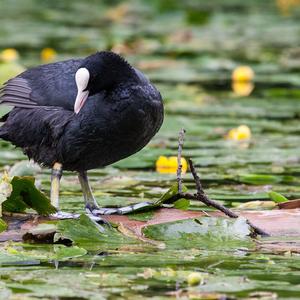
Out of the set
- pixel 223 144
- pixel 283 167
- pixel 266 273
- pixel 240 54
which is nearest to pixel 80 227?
pixel 266 273

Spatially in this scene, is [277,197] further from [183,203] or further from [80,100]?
[80,100]

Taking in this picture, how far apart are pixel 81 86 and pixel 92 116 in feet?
0.68

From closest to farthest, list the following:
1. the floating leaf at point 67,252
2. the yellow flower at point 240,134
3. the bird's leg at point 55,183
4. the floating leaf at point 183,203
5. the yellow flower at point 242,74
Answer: the floating leaf at point 67,252, the floating leaf at point 183,203, the bird's leg at point 55,183, the yellow flower at point 240,134, the yellow flower at point 242,74

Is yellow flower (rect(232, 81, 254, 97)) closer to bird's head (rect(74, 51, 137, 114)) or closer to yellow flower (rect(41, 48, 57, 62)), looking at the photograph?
yellow flower (rect(41, 48, 57, 62))

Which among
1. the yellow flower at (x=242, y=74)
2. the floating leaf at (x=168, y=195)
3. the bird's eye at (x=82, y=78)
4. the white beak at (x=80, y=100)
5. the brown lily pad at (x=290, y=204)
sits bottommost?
the brown lily pad at (x=290, y=204)

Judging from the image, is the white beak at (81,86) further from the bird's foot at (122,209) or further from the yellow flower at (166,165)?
the yellow flower at (166,165)

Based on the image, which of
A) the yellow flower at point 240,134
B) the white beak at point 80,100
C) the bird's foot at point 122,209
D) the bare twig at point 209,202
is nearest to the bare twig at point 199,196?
the bare twig at point 209,202

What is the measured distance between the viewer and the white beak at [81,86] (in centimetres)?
605

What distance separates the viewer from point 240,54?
1469 cm

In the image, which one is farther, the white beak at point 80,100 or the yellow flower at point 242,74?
the yellow flower at point 242,74

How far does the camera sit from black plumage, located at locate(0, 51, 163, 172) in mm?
6203

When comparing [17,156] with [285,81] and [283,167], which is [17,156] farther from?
[285,81]

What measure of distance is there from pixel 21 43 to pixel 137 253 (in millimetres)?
9765

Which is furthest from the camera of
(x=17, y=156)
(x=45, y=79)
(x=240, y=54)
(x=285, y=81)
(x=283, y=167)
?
(x=240, y=54)
